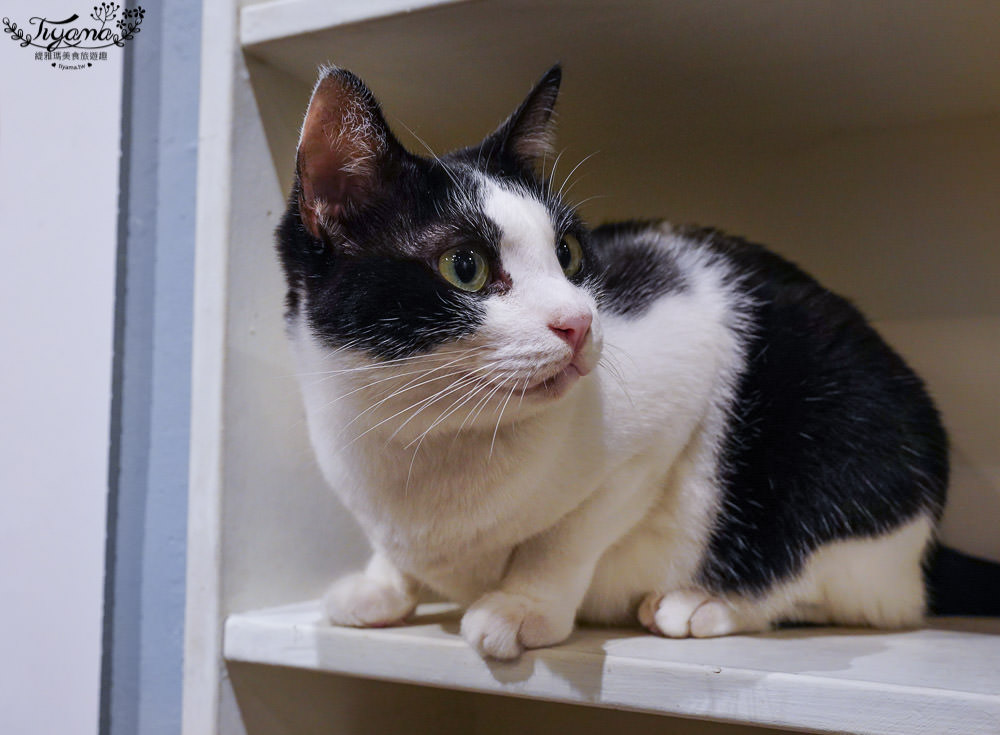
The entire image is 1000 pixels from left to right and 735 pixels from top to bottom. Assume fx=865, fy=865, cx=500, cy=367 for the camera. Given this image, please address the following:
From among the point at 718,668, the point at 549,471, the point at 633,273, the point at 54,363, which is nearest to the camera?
the point at 718,668

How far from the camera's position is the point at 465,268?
66 centimetres

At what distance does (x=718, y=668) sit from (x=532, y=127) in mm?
481

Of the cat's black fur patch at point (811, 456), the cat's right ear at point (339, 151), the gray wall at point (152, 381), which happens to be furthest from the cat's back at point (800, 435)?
the gray wall at point (152, 381)

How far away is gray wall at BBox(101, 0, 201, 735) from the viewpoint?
106cm

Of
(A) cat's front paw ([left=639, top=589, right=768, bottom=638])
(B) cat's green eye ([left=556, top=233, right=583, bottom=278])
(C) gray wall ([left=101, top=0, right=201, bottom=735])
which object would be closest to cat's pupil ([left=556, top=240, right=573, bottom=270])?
(B) cat's green eye ([left=556, top=233, right=583, bottom=278])

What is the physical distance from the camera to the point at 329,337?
669 mm

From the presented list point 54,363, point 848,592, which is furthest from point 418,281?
point 54,363

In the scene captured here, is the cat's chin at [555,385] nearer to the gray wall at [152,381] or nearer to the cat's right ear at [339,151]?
the cat's right ear at [339,151]

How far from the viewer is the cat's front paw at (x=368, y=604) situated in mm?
763

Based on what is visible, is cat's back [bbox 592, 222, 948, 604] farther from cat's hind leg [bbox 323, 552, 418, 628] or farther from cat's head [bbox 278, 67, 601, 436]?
cat's hind leg [bbox 323, 552, 418, 628]

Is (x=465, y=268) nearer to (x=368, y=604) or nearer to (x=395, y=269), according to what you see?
(x=395, y=269)

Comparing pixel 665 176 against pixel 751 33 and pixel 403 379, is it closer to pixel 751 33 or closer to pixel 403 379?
pixel 751 33

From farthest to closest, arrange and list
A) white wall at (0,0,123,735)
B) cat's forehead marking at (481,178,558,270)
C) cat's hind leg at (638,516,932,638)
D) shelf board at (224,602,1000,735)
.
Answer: white wall at (0,0,123,735), cat's hind leg at (638,516,932,638), cat's forehead marking at (481,178,558,270), shelf board at (224,602,1000,735)

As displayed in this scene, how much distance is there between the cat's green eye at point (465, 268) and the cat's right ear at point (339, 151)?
0.09 metres
